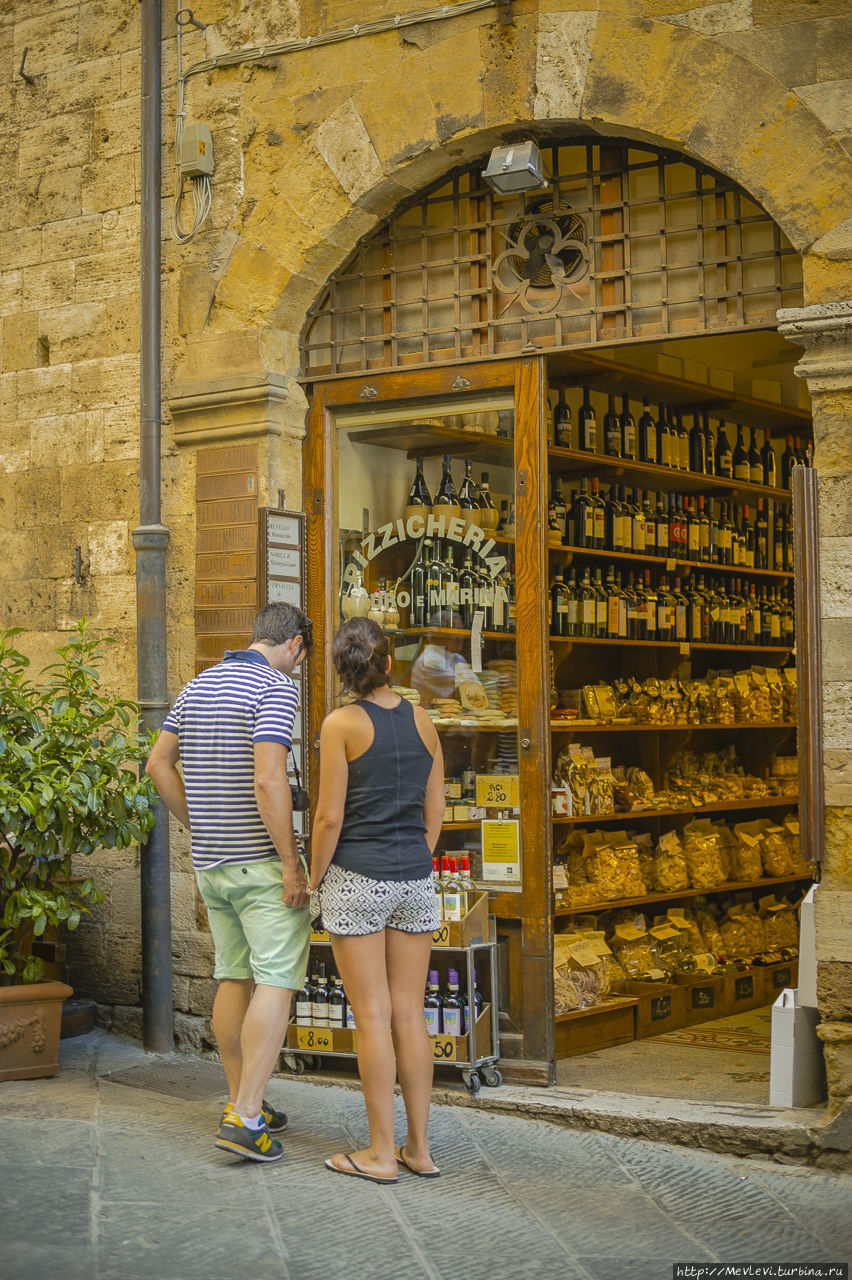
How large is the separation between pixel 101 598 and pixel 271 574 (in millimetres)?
1091

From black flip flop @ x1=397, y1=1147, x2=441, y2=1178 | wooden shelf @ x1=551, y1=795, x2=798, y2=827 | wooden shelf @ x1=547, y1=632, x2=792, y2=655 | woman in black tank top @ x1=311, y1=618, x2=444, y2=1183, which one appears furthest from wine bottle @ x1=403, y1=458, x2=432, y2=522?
black flip flop @ x1=397, y1=1147, x2=441, y2=1178

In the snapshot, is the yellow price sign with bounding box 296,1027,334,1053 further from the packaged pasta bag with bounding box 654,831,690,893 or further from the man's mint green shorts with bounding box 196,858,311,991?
the packaged pasta bag with bounding box 654,831,690,893

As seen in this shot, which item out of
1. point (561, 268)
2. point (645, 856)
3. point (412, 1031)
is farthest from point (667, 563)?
point (412, 1031)

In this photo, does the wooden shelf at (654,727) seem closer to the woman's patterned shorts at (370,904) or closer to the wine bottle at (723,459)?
the wine bottle at (723,459)

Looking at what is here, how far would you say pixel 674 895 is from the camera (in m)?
6.87

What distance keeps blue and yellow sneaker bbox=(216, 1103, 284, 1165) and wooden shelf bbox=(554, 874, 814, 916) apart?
202 centimetres

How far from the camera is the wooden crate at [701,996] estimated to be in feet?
21.8

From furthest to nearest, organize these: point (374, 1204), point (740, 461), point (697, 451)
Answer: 1. point (740, 461)
2. point (697, 451)
3. point (374, 1204)

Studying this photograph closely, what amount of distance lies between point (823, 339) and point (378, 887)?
228 cm

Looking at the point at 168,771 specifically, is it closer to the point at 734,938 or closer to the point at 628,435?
the point at 628,435

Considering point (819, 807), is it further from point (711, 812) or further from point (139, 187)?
point (139, 187)

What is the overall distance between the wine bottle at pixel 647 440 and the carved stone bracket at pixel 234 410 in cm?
183

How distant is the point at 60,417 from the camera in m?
6.66

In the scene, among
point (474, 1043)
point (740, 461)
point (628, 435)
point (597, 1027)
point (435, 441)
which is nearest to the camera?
point (474, 1043)
